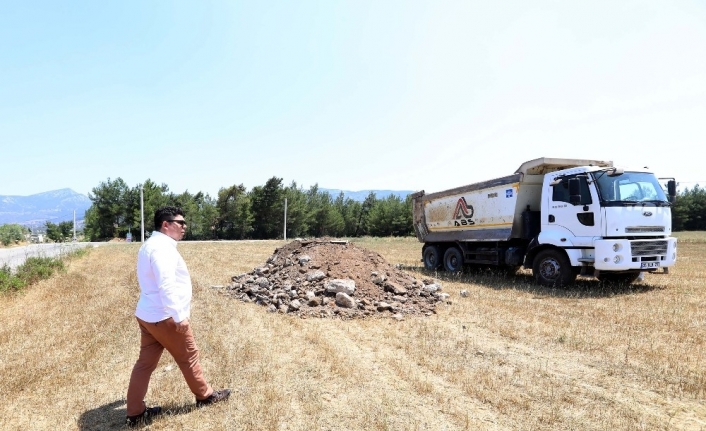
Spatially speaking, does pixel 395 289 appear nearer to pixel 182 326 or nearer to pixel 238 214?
pixel 182 326

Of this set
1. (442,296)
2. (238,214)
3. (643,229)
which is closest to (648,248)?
(643,229)

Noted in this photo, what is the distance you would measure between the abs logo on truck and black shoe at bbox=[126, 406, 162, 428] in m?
11.4

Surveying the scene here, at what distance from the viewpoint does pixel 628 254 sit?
9.46 m

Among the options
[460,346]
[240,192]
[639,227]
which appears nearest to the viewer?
[460,346]

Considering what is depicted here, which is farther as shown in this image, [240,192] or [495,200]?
[240,192]

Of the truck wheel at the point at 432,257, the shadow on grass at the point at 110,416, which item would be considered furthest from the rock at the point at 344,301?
the truck wheel at the point at 432,257

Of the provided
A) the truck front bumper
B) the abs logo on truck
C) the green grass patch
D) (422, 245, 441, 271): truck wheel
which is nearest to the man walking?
the truck front bumper

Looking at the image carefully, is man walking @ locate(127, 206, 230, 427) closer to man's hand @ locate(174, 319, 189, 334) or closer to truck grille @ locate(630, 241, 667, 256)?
man's hand @ locate(174, 319, 189, 334)

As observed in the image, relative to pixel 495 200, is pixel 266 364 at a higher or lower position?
lower

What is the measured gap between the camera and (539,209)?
12.2 meters

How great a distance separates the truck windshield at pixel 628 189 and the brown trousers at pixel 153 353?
30.6 feet

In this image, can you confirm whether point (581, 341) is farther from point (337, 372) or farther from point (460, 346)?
point (337, 372)

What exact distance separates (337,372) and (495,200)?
9134mm

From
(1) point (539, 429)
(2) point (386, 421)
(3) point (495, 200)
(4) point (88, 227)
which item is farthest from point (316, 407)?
(4) point (88, 227)
